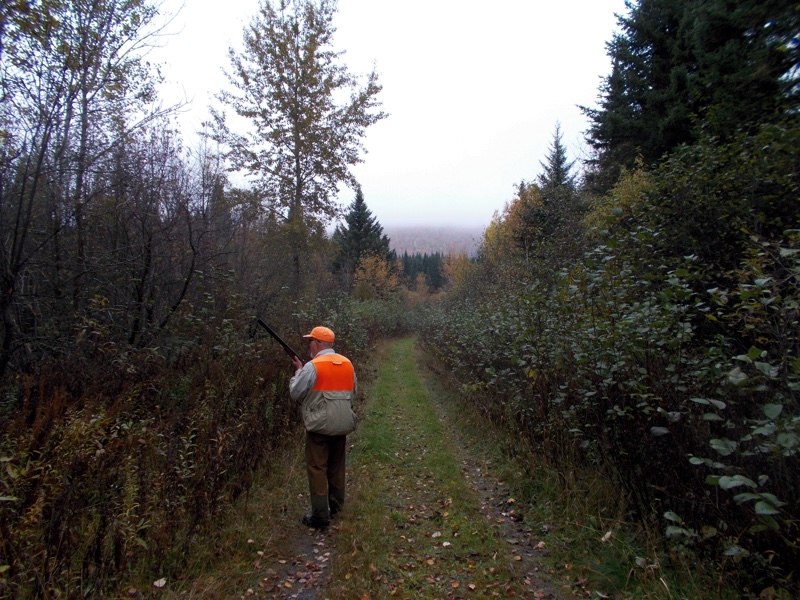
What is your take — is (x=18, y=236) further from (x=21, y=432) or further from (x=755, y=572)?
(x=755, y=572)

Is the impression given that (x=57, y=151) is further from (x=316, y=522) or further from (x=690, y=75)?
Result: (x=690, y=75)

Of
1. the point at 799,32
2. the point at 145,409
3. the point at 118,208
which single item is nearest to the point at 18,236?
the point at 118,208

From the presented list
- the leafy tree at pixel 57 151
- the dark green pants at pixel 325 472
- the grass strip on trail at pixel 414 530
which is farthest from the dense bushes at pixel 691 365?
the leafy tree at pixel 57 151

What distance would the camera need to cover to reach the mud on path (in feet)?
11.8

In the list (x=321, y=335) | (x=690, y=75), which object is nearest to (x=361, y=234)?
(x=690, y=75)

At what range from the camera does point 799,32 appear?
12.7 ft

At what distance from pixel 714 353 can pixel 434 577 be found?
116 inches

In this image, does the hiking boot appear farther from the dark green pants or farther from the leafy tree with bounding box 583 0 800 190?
the leafy tree with bounding box 583 0 800 190

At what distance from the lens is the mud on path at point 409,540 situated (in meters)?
3.58

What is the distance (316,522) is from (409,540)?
100 centimetres

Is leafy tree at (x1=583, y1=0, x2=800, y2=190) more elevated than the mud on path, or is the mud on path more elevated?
leafy tree at (x1=583, y1=0, x2=800, y2=190)

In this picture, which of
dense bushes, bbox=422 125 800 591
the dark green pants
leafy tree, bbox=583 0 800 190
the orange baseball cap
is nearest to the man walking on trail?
the dark green pants

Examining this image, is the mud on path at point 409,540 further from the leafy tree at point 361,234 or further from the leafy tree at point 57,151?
the leafy tree at point 361,234

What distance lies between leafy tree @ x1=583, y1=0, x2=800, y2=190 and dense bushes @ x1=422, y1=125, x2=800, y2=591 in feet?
2.59
